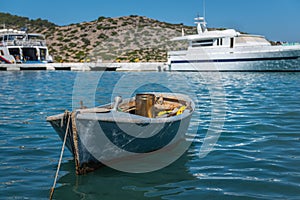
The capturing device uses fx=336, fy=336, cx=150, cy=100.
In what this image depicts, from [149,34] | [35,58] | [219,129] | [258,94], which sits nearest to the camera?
[219,129]

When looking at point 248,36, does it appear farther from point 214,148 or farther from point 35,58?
point 214,148

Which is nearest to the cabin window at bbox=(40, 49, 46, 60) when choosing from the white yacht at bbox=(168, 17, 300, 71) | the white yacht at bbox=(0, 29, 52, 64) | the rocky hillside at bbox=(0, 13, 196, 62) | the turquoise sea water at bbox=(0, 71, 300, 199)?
the white yacht at bbox=(0, 29, 52, 64)

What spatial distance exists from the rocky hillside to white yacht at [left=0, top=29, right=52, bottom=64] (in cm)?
864

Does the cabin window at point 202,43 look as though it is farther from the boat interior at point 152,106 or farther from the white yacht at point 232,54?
→ the boat interior at point 152,106

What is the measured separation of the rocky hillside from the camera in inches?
2389

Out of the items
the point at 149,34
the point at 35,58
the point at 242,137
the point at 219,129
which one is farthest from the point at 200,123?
the point at 149,34

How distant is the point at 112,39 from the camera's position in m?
72.6

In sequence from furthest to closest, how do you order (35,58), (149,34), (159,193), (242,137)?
(149,34) < (35,58) < (242,137) < (159,193)

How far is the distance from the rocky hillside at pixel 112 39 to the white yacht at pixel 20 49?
864 centimetres

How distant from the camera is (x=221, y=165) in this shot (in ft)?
20.7

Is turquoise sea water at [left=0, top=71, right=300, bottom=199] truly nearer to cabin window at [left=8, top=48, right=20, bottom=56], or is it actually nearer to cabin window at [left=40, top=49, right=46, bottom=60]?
cabin window at [left=8, top=48, right=20, bottom=56]

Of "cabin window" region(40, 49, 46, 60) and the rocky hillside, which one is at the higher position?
the rocky hillside

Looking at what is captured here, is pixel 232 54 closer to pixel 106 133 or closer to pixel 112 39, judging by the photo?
pixel 106 133

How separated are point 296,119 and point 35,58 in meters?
43.9
